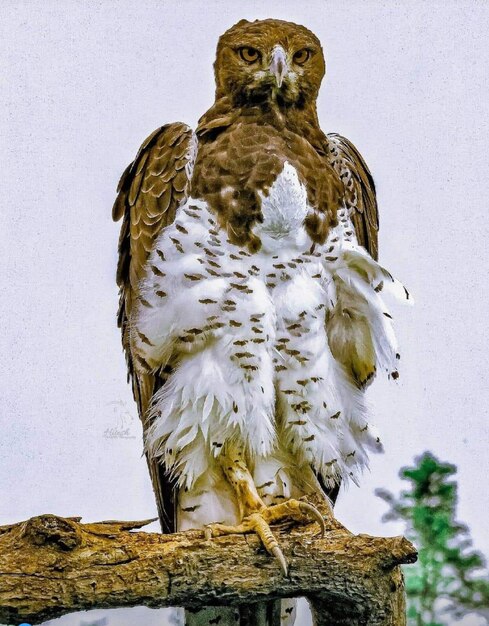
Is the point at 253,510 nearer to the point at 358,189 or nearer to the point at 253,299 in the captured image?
the point at 253,299

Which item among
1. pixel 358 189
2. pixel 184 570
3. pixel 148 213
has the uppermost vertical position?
pixel 358 189

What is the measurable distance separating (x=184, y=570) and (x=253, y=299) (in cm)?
66

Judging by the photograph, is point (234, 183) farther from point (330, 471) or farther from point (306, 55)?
point (330, 471)

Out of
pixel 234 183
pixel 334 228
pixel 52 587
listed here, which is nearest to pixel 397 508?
pixel 334 228

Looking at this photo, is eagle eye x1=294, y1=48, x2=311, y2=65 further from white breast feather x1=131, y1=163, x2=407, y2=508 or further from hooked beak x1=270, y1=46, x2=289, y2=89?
white breast feather x1=131, y1=163, x2=407, y2=508

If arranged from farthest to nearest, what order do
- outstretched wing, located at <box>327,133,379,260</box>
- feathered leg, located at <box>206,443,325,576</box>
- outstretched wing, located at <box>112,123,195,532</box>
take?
outstretched wing, located at <box>327,133,379,260</box>, outstretched wing, located at <box>112,123,195,532</box>, feathered leg, located at <box>206,443,325,576</box>

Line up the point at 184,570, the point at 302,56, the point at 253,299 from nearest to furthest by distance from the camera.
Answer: the point at 184,570 < the point at 253,299 < the point at 302,56

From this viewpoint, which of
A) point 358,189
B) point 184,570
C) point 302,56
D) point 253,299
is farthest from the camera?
point 358,189

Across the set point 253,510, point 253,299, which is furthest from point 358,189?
point 253,510

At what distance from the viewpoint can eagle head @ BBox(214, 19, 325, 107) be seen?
2.39 metres

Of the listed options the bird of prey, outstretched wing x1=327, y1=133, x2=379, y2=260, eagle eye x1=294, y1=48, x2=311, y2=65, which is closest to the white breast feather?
the bird of prey

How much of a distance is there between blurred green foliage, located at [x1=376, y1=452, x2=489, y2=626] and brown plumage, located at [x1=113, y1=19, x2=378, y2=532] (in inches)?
35.5

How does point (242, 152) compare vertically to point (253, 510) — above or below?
above

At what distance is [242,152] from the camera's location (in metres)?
2.43
